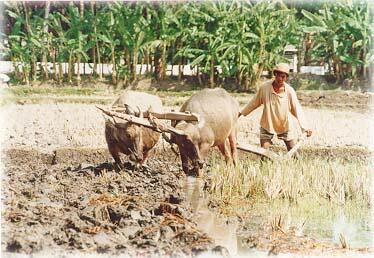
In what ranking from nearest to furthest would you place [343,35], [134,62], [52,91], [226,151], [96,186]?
1. [96,186]
2. [226,151]
3. [52,91]
4. [134,62]
5. [343,35]

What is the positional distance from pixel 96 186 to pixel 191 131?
77 cm

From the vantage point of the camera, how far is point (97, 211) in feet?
15.4

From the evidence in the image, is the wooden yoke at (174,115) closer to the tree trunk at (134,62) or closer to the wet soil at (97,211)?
the wet soil at (97,211)

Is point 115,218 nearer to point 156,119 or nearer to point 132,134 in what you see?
point 156,119

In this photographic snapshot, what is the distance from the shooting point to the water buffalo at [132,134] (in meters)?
6.13

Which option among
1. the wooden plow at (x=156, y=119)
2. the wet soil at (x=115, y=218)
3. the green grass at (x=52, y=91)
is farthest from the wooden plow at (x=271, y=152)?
the green grass at (x=52, y=91)

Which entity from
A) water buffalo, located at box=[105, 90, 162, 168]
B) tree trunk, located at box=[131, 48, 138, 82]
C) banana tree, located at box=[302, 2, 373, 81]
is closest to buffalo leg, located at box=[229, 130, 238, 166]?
water buffalo, located at box=[105, 90, 162, 168]

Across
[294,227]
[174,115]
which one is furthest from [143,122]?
[294,227]

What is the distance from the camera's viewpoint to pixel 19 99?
Answer: 778 cm

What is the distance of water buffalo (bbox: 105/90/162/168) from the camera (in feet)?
20.1

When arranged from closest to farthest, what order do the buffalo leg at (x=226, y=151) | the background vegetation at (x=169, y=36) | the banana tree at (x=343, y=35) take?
the buffalo leg at (x=226, y=151)
the background vegetation at (x=169, y=36)
the banana tree at (x=343, y=35)

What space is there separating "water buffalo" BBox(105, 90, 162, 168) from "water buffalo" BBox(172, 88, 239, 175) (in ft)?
1.01

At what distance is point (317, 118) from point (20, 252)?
4621 millimetres

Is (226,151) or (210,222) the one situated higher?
(226,151)
